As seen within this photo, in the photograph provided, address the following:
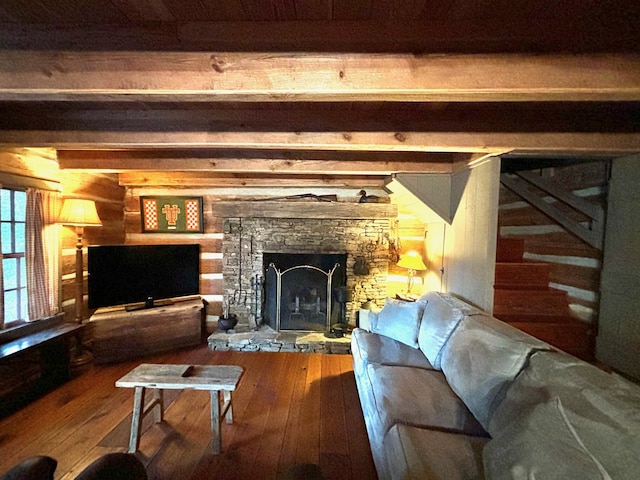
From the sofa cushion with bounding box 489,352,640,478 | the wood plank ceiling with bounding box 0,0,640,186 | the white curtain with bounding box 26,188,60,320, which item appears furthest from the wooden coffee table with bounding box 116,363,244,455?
the wood plank ceiling with bounding box 0,0,640,186

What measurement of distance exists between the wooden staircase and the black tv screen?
367 cm

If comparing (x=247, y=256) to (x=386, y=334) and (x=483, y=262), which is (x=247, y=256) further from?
(x=483, y=262)

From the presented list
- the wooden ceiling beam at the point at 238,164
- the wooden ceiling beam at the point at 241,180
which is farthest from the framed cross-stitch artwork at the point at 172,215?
the wooden ceiling beam at the point at 238,164

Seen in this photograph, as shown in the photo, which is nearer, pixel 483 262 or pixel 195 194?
pixel 483 262

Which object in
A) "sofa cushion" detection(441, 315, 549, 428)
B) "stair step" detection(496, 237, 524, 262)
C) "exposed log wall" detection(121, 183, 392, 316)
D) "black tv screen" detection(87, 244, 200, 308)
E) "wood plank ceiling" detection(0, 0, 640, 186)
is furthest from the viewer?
"exposed log wall" detection(121, 183, 392, 316)

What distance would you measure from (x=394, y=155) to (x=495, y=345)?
73.7 inches

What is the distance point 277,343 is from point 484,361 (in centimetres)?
252

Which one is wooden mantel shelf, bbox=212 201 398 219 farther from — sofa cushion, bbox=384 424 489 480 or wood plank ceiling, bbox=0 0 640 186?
sofa cushion, bbox=384 424 489 480

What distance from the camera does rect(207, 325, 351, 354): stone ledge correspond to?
11.5 ft

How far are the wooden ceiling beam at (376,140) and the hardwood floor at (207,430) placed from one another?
2131 millimetres

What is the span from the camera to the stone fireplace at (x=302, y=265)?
385 centimetres

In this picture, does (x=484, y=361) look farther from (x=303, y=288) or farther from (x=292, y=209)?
(x=292, y=209)

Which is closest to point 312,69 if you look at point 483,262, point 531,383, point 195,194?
point 531,383

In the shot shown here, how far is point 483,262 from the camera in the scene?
2.34m
